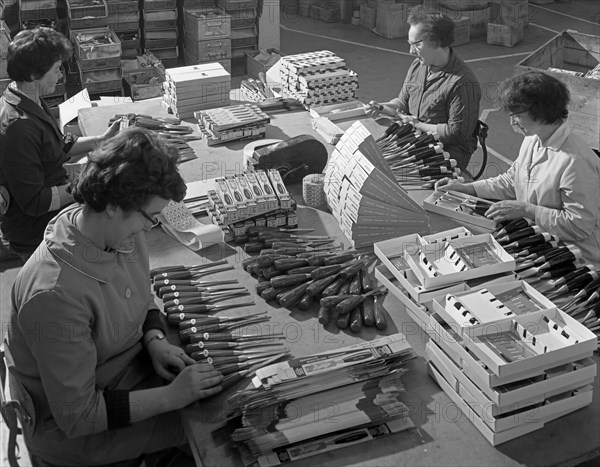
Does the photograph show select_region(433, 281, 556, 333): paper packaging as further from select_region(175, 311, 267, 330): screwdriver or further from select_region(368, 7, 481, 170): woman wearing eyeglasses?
select_region(368, 7, 481, 170): woman wearing eyeglasses

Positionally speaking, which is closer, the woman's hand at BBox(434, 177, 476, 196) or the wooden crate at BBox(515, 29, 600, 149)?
the woman's hand at BBox(434, 177, 476, 196)

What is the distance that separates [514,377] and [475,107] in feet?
10.1

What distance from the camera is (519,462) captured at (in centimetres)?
272

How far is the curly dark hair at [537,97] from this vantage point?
161 inches

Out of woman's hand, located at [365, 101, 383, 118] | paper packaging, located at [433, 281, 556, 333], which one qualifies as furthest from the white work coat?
woman's hand, located at [365, 101, 383, 118]

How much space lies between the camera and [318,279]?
3.71 m

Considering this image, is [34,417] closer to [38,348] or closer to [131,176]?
[38,348]

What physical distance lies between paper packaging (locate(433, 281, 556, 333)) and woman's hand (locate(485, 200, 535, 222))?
36.1 inches

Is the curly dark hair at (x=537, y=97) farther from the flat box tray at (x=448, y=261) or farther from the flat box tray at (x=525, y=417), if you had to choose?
the flat box tray at (x=525, y=417)

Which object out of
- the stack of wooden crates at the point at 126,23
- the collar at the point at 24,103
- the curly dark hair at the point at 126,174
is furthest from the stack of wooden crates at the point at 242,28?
the curly dark hair at the point at 126,174

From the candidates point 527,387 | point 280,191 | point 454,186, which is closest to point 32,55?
point 280,191

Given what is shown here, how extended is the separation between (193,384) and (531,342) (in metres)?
1.35

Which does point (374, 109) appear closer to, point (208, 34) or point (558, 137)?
point (558, 137)

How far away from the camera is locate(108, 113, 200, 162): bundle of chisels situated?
5.29 m
